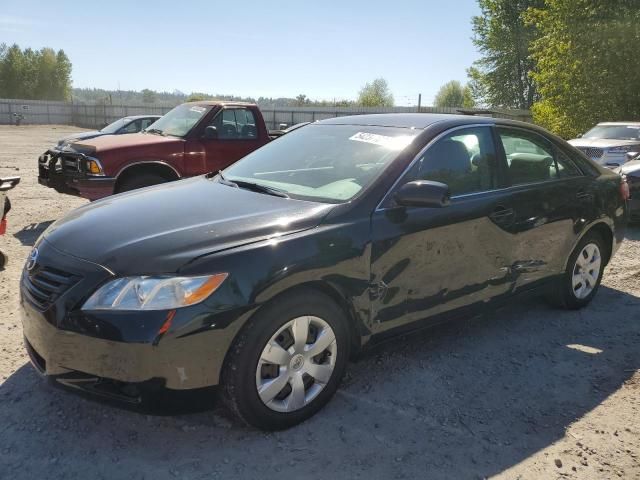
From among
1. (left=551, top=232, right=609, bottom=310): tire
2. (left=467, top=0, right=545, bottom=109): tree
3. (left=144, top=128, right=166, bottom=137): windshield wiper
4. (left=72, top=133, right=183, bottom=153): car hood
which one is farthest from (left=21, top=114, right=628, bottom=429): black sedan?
(left=467, top=0, right=545, bottom=109): tree

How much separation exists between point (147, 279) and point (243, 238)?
50 centimetres

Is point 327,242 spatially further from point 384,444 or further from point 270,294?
point 384,444

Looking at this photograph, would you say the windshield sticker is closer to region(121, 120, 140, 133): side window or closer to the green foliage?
region(121, 120, 140, 133): side window

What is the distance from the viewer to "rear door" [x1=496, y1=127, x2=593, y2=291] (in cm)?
396

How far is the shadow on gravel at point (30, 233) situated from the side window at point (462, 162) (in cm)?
511

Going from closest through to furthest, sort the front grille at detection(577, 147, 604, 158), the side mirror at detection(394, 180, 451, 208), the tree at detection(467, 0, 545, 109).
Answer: the side mirror at detection(394, 180, 451, 208)
the front grille at detection(577, 147, 604, 158)
the tree at detection(467, 0, 545, 109)

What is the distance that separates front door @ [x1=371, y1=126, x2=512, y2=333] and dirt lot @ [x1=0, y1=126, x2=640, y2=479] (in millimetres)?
377

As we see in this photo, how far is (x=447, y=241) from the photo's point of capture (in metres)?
3.47

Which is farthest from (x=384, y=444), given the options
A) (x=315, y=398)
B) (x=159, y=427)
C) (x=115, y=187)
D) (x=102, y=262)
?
(x=115, y=187)

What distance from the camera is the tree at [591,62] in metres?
20.0

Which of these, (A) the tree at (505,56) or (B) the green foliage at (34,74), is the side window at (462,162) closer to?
(A) the tree at (505,56)

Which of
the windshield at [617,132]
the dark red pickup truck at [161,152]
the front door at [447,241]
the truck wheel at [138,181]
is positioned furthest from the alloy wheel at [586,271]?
the windshield at [617,132]

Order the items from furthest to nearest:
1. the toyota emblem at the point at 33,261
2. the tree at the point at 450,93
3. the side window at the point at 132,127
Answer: the tree at the point at 450,93
the side window at the point at 132,127
the toyota emblem at the point at 33,261

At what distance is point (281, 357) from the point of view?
9.05 feet
